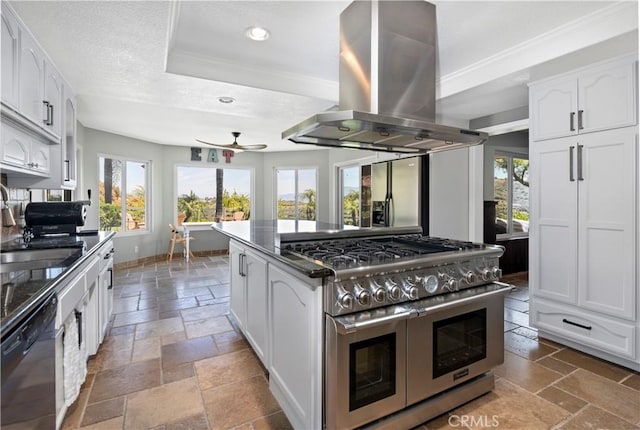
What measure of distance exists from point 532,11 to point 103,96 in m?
4.04

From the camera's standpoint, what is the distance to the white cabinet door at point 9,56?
5.80 ft

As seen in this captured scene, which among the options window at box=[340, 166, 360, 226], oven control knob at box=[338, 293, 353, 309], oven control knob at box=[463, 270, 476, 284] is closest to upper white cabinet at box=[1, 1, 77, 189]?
oven control knob at box=[338, 293, 353, 309]

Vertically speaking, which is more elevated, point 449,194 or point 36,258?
point 449,194

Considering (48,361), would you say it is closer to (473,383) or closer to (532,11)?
(473,383)

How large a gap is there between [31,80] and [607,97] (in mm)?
4067

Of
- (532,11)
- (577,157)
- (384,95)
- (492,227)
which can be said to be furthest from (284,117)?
(492,227)

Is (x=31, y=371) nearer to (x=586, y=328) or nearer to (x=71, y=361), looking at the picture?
(x=71, y=361)

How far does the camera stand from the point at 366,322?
143cm

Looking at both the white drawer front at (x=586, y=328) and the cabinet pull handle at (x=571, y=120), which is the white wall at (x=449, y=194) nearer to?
the white drawer front at (x=586, y=328)

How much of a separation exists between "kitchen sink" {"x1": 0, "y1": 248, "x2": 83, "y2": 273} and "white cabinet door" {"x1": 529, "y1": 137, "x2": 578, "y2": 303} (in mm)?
3503

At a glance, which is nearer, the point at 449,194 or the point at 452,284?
the point at 452,284

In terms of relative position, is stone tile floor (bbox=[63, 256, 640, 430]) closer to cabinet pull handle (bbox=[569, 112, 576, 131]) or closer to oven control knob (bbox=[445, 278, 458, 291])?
oven control knob (bbox=[445, 278, 458, 291])

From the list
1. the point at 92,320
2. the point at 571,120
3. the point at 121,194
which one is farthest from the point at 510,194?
the point at 121,194

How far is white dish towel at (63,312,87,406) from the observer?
5.56ft
